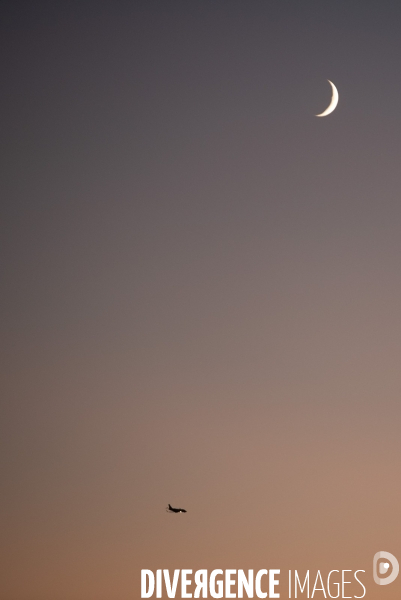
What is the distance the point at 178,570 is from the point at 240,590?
622 cm

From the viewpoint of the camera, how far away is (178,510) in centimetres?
10325

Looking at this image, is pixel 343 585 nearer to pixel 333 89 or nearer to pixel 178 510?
pixel 178 510

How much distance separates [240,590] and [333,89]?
53003 mm

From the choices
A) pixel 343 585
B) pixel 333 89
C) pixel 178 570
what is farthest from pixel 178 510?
pixel 333 89

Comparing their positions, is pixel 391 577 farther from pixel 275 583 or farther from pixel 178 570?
pixel 178 570

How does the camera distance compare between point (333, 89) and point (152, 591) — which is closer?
point (152, 591)

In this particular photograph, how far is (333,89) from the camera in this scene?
120125 millimetres

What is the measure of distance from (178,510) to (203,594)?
8557 millimetres

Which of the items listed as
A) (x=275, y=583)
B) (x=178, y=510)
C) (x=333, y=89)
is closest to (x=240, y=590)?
(x=275, y=583)

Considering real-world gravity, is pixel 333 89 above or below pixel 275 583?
above

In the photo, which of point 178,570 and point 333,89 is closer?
point 178,570

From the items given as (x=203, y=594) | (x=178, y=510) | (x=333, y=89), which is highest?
(x=333, y=89)

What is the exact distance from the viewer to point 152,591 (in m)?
105

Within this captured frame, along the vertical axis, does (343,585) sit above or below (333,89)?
below
